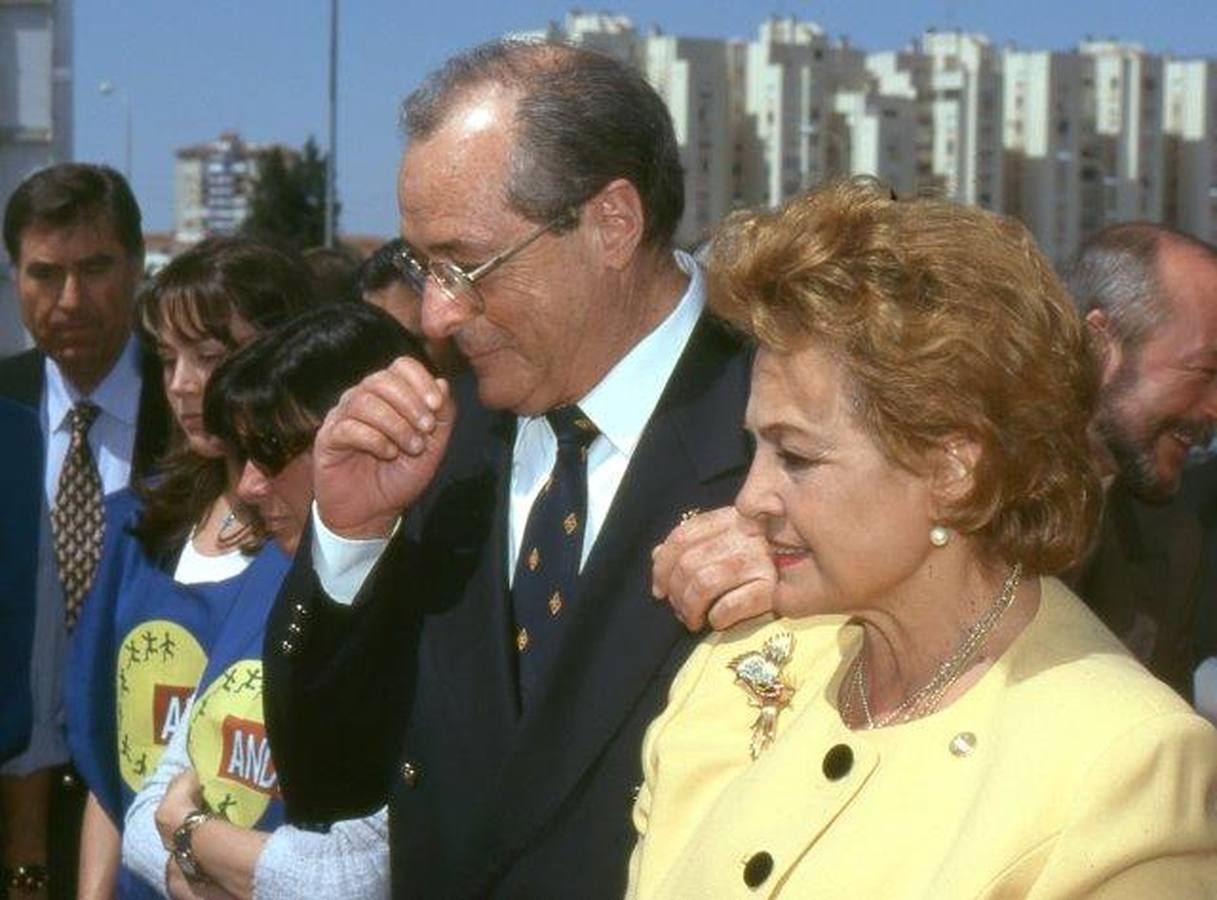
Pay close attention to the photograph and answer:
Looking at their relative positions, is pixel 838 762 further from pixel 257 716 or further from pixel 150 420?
pixel 150 420

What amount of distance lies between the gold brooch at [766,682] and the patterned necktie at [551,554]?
37 cm

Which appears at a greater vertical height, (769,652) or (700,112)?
(769,652)

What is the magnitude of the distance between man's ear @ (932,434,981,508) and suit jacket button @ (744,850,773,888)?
0.41 meters

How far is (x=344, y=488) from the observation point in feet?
10.0

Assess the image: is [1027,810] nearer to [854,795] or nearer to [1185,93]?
[854,795]

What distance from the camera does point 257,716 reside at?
11.6 ft

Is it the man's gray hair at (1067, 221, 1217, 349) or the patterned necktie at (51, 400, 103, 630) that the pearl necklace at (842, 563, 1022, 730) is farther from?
the patterned necktie at (51, 400, 103, 630)

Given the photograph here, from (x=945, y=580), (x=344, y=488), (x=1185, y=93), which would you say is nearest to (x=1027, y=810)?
(x=945, y=580)

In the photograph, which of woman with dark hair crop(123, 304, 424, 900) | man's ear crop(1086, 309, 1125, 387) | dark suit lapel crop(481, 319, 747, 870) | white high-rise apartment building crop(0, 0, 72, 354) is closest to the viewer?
dark suit lapel crop(481, 319, 747, 870)

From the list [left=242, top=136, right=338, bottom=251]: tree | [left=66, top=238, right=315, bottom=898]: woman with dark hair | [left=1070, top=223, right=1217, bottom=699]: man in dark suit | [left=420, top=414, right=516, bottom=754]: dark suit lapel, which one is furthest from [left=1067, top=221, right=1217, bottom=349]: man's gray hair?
[left=242, top=136, right=338, bottom=251]: tree

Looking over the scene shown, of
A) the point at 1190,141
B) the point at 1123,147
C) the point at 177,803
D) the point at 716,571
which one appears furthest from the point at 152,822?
the point at 1190,141

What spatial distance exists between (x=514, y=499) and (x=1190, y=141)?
104783 mm

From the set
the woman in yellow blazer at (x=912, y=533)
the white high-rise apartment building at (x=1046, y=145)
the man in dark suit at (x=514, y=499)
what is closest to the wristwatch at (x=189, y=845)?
the man in dark suit at (x=514, y=499)

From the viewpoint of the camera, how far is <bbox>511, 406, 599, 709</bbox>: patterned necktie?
2953mm
